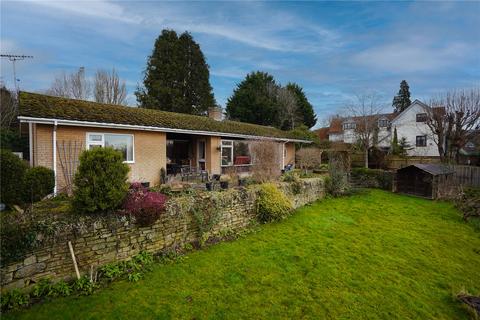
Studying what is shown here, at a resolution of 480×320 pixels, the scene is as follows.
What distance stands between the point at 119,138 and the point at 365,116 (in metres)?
25.9

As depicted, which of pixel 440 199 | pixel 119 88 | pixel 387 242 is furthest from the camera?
pixel 119 88

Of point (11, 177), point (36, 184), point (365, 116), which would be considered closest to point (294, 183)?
point (36, 184)

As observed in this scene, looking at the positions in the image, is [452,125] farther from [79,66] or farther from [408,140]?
[79,66]

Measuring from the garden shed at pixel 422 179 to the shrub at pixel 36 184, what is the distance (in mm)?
20523

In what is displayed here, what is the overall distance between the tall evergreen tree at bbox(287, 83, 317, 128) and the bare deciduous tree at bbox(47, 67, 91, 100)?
28454 mm

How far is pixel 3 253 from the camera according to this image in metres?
4.54

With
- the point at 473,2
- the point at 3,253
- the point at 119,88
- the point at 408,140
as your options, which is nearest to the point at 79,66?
the point at 119,88

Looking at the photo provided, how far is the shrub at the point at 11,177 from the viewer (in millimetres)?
5727

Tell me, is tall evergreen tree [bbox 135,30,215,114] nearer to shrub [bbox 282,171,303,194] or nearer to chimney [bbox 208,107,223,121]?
chimney [bbox 208,107,223,121]

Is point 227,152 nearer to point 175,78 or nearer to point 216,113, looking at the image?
point 216,113

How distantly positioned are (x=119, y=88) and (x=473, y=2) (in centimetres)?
3155

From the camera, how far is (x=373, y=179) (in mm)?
20578

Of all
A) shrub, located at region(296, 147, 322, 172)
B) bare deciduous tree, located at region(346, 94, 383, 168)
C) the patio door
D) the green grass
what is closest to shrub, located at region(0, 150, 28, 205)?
the green grass

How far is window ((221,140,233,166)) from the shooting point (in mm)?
16719
